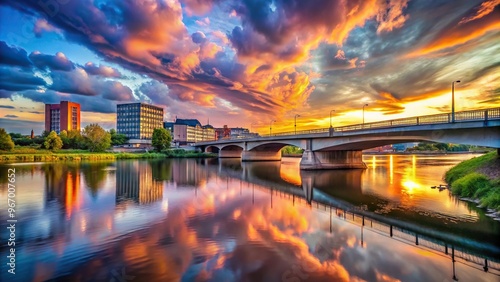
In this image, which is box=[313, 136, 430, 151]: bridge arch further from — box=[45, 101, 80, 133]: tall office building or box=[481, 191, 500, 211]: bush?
box=[45, 101, 80, 133]: tall office building

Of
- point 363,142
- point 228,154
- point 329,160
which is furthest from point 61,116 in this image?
point 363,142

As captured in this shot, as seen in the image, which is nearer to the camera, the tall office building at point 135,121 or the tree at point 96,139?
the tree at point 96,139

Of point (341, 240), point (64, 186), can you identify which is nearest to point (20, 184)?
point (64, 186)

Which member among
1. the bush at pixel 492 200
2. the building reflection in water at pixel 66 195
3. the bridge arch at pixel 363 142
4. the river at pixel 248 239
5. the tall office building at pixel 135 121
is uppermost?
the tall office building at pixel 135 121

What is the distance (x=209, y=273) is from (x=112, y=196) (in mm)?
17897

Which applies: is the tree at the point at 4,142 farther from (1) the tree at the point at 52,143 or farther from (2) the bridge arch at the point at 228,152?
(2) the bridge arch at the point at 228,152

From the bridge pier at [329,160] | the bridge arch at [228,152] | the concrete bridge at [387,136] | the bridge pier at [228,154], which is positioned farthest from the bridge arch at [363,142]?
the bridge pier at [228,154]

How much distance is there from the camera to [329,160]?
49.6m

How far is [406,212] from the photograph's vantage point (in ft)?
59.1

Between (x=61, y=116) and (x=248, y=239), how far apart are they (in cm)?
21293

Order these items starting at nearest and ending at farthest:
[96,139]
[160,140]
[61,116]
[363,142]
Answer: [363,142] < [96,139] < [160,140] < [61,116]

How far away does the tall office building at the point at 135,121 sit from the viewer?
165250 mm

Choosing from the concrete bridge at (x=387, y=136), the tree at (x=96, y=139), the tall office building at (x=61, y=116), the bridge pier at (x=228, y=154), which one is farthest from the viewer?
the tall office building at (x=61, y=116)

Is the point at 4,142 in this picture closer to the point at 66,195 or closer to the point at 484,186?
the point at 66,195
